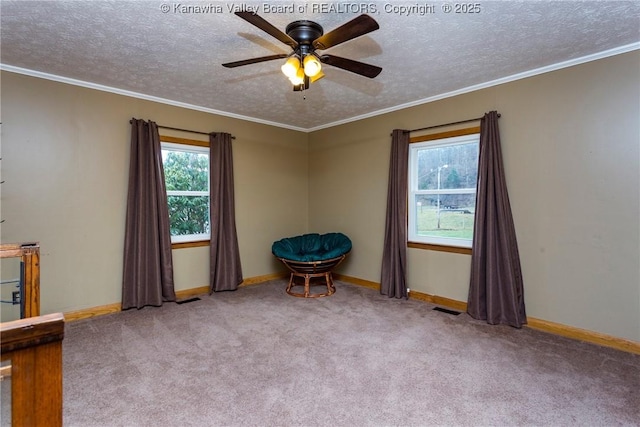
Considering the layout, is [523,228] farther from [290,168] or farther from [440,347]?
[290,168]

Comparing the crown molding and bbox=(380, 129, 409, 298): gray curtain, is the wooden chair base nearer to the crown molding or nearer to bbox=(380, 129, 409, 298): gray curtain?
bbox=(380, 129, 409, 298): gray curtain

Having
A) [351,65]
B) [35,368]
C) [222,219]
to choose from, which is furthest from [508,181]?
[35,368]

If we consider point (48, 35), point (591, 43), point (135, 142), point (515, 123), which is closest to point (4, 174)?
point (135, 142)

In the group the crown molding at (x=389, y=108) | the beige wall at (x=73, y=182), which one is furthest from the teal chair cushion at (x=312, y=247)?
the crown molding at (x=389, y=108)

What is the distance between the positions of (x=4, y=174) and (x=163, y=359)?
8.10 ft

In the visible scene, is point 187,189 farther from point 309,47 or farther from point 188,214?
point 309,47

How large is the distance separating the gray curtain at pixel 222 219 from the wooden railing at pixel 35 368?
13.0 feet

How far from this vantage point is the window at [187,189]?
4.45 m

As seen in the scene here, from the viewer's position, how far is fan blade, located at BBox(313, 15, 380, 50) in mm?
1889

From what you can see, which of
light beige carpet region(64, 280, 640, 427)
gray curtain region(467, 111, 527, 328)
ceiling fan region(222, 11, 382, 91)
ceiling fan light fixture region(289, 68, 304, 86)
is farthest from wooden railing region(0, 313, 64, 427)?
gray curtain region(467, 111, 527, 328)

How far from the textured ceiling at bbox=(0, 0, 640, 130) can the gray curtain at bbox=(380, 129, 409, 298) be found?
710mm

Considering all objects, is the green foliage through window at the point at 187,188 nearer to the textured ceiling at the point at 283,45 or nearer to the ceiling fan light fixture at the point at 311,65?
the textured ceiling at the point at 283,45

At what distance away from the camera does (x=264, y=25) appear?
1.95 m

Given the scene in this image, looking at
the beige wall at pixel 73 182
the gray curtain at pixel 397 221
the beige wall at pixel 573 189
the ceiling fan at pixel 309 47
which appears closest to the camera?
the ceiling fan at pixel 309 47
